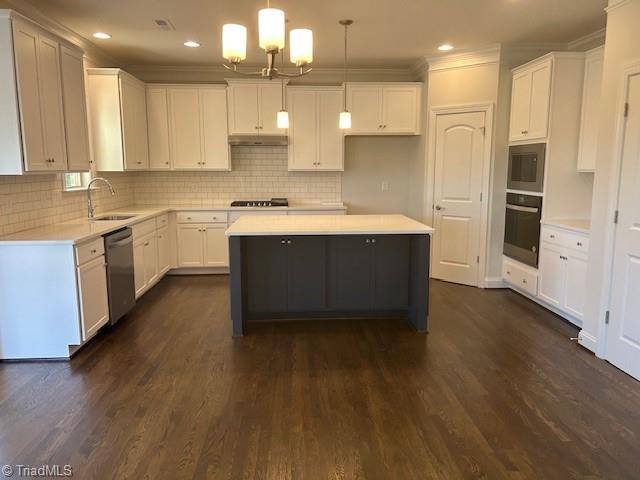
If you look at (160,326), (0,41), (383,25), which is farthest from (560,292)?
(0,41)

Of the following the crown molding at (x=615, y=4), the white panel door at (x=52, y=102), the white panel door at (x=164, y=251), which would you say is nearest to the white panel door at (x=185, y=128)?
the white panel door at (x=164, y=251)

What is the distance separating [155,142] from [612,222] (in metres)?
5.17

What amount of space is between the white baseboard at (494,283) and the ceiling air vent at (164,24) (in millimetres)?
4318

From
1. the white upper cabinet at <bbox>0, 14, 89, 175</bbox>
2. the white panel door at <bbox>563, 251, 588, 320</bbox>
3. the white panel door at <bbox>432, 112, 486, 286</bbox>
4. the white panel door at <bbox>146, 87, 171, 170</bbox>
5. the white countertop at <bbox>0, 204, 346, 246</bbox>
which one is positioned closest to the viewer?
the white upper cabinet at <bbox>0, 14, 89, 175</bbox>

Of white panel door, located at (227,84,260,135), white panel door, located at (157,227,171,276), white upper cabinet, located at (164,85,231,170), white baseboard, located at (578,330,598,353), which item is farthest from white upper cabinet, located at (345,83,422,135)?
white baseboard, located at (578,330,598,353)

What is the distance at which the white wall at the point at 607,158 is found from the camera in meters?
3.09

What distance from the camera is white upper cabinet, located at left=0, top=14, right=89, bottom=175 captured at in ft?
10.3

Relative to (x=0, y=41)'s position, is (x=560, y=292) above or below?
below

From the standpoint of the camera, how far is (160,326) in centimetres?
412

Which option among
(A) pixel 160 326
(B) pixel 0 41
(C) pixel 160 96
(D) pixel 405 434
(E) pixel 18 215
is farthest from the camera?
(C) pixel 160 96

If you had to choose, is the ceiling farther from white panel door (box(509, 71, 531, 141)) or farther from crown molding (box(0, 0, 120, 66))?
white panel door (box(509, 71, 531, 141))

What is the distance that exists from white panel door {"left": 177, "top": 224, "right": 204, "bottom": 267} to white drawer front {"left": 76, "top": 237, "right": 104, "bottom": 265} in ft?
7.06

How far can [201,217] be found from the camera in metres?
5.89

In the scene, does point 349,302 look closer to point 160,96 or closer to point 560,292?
point 560,292
